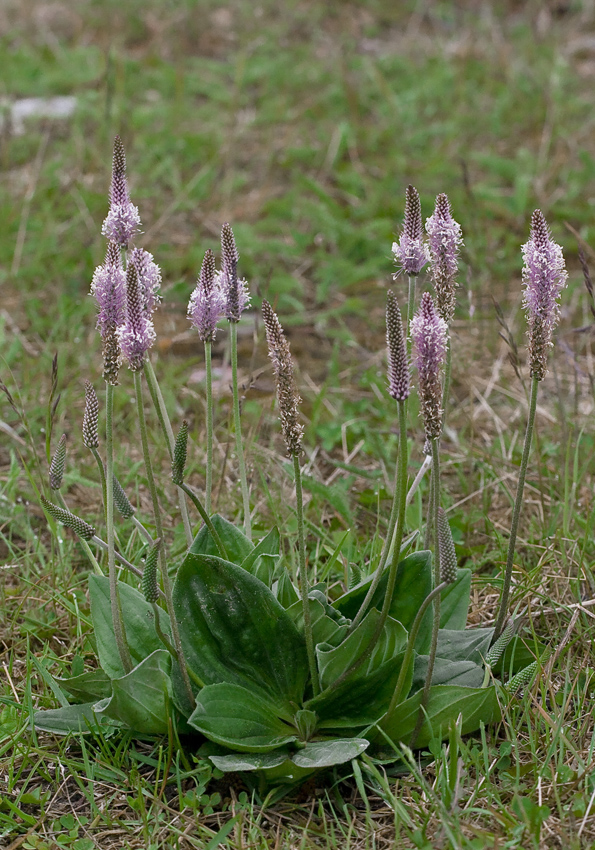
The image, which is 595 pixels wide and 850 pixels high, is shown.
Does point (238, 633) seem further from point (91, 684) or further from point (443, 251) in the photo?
point (443, 251)

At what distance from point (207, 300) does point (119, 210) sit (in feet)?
0.87

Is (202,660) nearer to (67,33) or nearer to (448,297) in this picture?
(448,297)

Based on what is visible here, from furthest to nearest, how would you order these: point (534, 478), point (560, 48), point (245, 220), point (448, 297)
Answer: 1. point (560, 48)
2. point (245, 220)
3. point (534, 478)
4. point (448, 297)

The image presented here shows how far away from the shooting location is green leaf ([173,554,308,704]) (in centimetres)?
209

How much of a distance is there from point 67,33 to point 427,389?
6.18m

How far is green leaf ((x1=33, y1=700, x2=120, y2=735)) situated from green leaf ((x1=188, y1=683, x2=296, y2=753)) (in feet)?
0.91

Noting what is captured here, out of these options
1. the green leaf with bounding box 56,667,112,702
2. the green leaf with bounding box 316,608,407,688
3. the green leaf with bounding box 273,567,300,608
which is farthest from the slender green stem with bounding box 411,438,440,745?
the green leaf with bounding box 56,667,112,702

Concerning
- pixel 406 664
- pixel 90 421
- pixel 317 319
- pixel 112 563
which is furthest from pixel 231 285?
pixel 317 319

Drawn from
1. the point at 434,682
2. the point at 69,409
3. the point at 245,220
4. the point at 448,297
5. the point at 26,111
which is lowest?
the point at 434,682

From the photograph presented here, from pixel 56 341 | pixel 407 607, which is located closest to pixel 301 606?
pixel 407 607

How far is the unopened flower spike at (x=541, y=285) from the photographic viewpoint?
6.00ft

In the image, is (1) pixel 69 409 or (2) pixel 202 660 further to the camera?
(1) pixel 69 409

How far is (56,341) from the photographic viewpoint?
3.98 m

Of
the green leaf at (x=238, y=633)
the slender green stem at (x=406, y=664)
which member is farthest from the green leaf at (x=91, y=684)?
the slender green stem at (x=406, y=664)
